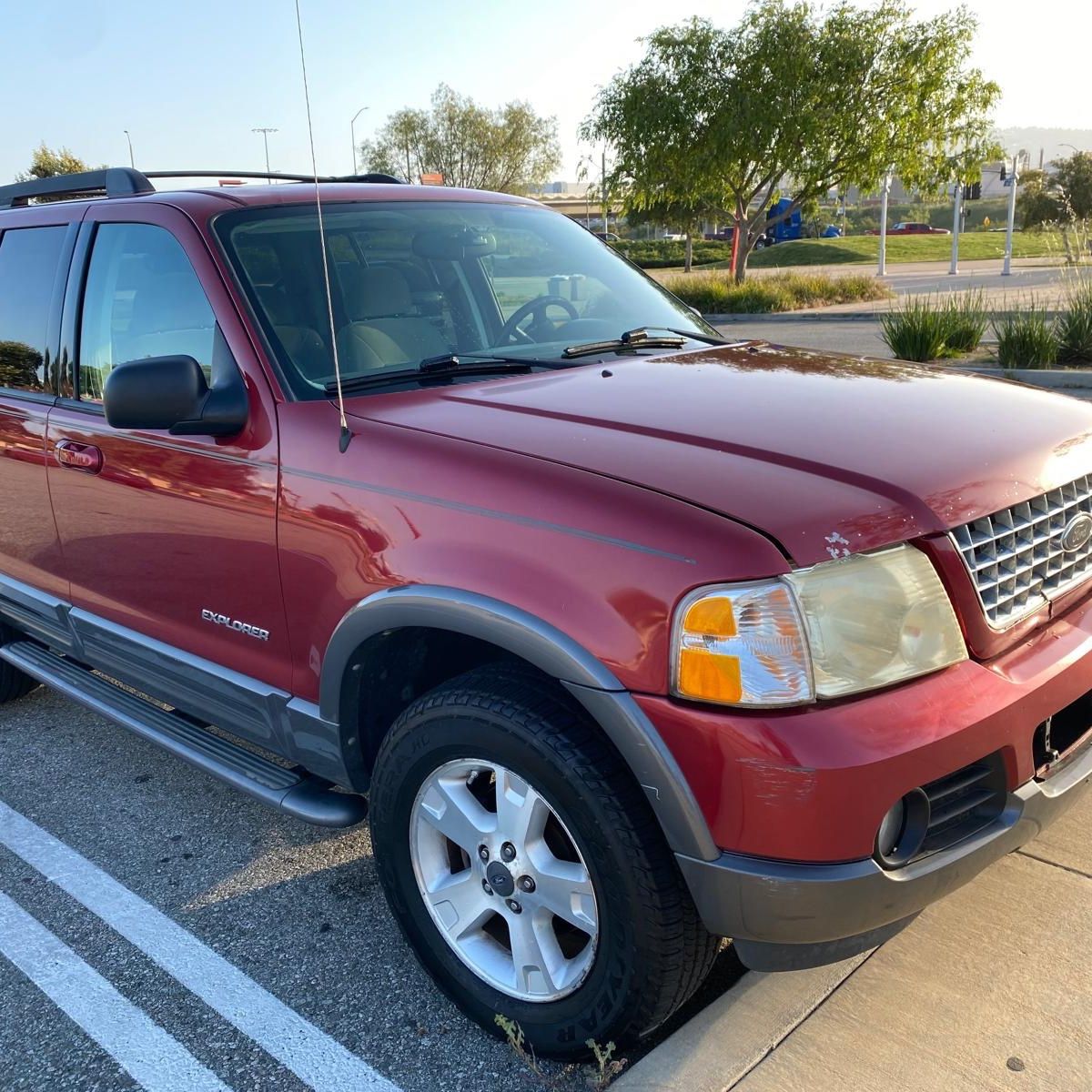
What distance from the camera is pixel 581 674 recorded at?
6.45 ft

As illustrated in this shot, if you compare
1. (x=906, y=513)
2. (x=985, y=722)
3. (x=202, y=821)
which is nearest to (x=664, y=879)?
(x=985, y=722)

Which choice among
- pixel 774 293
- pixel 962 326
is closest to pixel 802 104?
pixel 774 293

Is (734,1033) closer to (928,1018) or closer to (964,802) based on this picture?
(928,1018)

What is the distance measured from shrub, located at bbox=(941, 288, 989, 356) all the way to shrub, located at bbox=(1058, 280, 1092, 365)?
0.81m

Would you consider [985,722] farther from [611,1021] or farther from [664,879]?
[611,1021]

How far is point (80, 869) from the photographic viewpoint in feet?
10.6

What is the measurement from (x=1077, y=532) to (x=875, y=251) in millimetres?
42932

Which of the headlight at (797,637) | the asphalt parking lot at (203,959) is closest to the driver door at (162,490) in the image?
the asphalt parking lot at (203,959)

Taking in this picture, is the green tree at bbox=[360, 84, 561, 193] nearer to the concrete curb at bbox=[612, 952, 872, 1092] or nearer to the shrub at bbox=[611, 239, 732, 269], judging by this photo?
the shrub at bbox=[611, 239, 732, 269]

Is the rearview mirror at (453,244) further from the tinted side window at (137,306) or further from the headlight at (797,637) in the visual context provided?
the headlight at (797,637)

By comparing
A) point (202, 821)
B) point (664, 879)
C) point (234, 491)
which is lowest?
point (202, 821)

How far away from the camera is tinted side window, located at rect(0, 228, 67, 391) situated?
3586 millimetres

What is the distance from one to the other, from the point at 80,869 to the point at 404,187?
2.44m

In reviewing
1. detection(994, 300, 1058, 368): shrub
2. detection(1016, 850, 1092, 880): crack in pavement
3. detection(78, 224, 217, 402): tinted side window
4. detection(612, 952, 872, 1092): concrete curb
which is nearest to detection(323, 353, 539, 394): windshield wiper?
detection(78, 224, 217, 402): tinted side window
